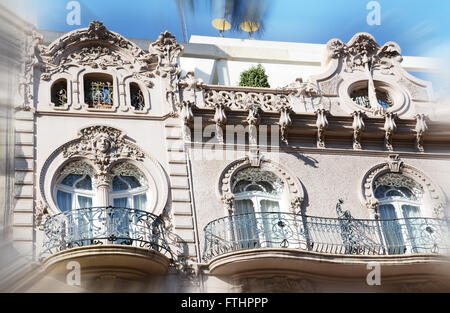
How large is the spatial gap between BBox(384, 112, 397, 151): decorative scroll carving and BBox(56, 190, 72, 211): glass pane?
24.0 ft

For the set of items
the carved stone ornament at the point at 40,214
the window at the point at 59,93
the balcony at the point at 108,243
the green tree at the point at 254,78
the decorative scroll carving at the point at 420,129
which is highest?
the green tree at the point at 254,78

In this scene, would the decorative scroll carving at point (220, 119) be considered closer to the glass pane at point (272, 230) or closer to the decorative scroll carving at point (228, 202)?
the decorative scroll carving at point (228, 202)

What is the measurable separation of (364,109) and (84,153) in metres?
6.81

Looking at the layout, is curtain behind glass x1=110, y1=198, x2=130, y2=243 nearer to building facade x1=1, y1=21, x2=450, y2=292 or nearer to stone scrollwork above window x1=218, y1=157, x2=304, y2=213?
building facade x1=1, y1=21, x2=450, y2=292

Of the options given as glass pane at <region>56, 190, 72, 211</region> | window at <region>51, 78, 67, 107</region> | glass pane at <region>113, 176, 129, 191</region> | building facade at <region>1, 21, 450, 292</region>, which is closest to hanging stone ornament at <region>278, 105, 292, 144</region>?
building facade at <region>1, 21, 450, 292</region>

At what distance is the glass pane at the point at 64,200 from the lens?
671 inches

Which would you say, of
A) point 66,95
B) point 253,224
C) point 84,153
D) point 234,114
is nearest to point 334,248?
point 253,224

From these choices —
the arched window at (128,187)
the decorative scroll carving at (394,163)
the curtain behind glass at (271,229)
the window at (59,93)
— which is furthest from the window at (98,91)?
the decorative scroll carving at (394,163)

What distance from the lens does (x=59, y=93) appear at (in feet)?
61.6

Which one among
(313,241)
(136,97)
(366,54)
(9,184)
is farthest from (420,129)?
(9,184)

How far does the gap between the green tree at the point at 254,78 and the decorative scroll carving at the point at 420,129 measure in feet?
12.5

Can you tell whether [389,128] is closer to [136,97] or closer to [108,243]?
[136,97]

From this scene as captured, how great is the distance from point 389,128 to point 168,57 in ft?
17.7
